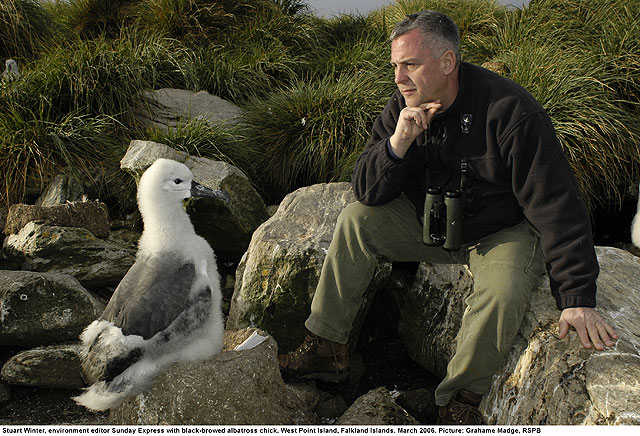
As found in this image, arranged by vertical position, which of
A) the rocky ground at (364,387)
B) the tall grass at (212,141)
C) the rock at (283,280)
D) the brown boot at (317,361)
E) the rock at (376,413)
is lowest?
the rocky ground at (364,387)

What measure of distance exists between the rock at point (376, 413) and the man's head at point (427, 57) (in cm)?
179

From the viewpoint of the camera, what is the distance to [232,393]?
3.09 m

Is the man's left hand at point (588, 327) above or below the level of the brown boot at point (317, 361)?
above

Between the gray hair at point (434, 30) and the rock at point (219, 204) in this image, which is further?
the rock at point (219, 204)

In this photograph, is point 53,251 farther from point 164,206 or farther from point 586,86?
point 586,86

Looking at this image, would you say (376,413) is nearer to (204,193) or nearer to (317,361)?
(317,361)

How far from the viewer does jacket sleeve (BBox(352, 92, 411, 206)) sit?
3.50 meters

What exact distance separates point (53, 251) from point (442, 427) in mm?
3362

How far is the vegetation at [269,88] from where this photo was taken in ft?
20.3

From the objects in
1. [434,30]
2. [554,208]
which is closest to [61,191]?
[434,30]

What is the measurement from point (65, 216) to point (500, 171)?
3.55m

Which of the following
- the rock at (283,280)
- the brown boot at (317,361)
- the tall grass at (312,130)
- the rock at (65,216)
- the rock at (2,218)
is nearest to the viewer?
the brown boot at (317,361)

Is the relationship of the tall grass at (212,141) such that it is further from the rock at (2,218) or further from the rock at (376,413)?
the rock at (376,413)

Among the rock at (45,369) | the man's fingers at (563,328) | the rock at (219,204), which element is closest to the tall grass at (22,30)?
the rock at (219,204)
